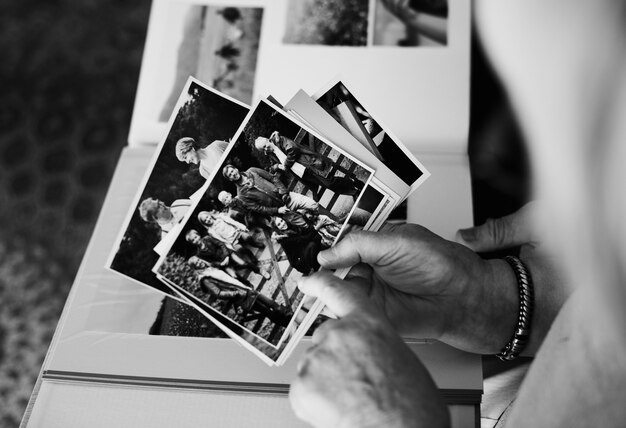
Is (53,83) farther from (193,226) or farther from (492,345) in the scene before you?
(492,345)

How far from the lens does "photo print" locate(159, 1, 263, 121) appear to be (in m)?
1.03

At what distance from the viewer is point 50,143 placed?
1750mm

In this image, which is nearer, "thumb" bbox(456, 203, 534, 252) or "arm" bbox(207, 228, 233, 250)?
"arm" bbox(207, 228, 233, 250)

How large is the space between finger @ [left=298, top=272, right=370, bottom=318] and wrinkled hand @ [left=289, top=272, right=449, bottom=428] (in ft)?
0.12

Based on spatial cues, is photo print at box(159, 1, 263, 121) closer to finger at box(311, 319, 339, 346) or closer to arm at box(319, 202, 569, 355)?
arm at box(319, 202, 569, 355)

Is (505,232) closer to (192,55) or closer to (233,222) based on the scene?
(233,222)

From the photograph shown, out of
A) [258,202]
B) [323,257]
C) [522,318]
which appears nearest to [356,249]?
[323,257]

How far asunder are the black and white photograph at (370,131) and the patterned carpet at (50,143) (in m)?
1.05

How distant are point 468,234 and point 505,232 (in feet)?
0.27

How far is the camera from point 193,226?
2.58ft

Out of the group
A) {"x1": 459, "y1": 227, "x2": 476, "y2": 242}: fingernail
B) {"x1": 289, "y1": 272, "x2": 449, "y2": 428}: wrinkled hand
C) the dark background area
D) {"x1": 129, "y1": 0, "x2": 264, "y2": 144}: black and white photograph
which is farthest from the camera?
the dark background area

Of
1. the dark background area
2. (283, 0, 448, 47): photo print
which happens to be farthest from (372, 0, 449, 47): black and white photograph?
the dark background area

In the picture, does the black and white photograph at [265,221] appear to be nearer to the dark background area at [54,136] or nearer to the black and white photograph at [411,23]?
the black and white photograph at [411,23]

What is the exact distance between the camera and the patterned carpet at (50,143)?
154 centimetres
